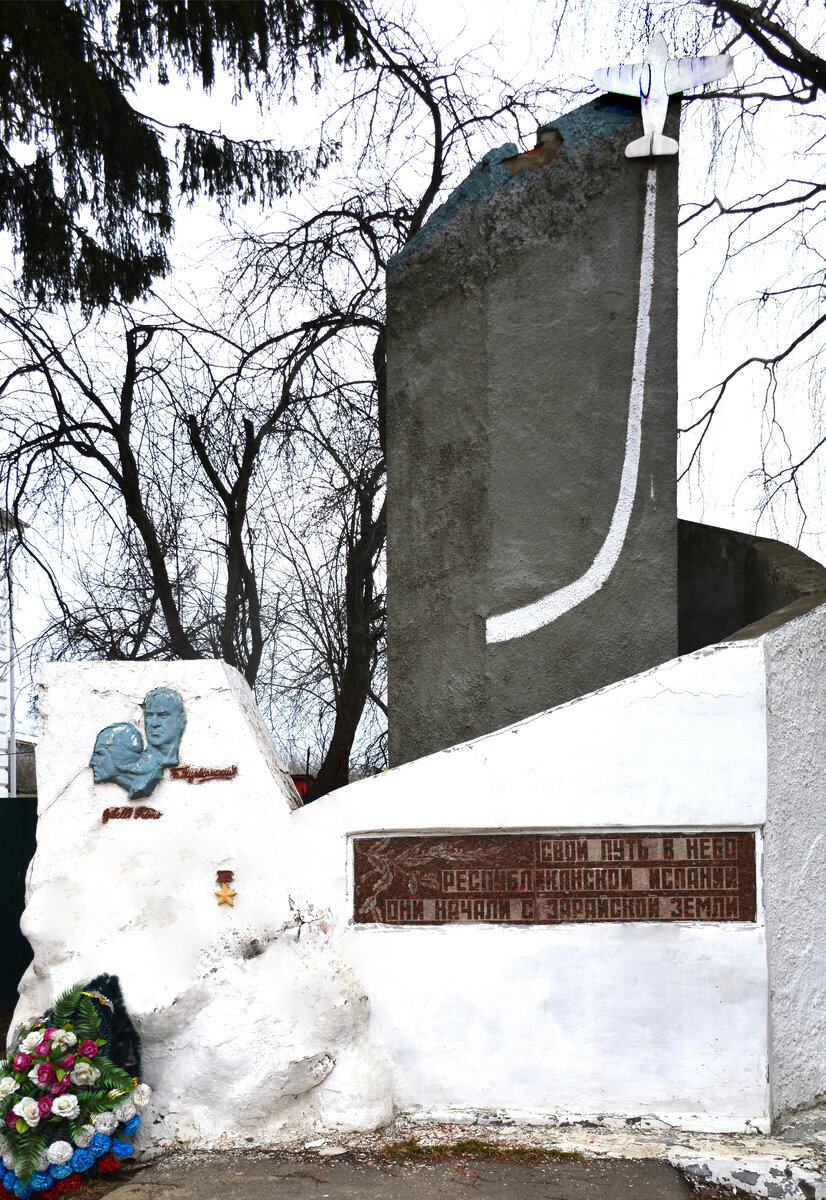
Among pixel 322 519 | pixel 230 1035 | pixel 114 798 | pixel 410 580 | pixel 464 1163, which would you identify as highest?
pixel 322 519

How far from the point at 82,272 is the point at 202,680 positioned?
4.24m

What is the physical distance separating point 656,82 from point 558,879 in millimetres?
3296

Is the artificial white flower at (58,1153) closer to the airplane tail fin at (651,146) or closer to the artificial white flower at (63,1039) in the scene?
the artificial white flower at (63,1039)

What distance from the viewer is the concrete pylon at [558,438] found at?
4.27 metres

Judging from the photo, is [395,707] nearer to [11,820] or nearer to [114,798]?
[114,798]

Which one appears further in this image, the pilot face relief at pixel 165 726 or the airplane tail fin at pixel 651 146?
the airplane tail fin at pixel 651 146

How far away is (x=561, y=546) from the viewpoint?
4.29 m

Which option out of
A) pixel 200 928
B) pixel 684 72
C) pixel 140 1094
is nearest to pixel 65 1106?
pixel 140 1094

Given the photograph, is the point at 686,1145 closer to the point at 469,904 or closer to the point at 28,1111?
the point at 469,904

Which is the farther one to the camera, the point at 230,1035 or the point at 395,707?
the point at 395,707

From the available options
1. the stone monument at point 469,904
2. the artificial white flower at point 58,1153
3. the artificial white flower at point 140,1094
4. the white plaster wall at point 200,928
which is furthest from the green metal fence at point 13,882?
the artificial white flower at point 58,1153

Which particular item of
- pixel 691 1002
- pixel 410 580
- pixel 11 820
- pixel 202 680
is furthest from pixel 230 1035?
pixel 11 820

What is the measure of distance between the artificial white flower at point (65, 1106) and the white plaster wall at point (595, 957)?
1039 mm

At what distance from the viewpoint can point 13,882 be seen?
740 centimetres
